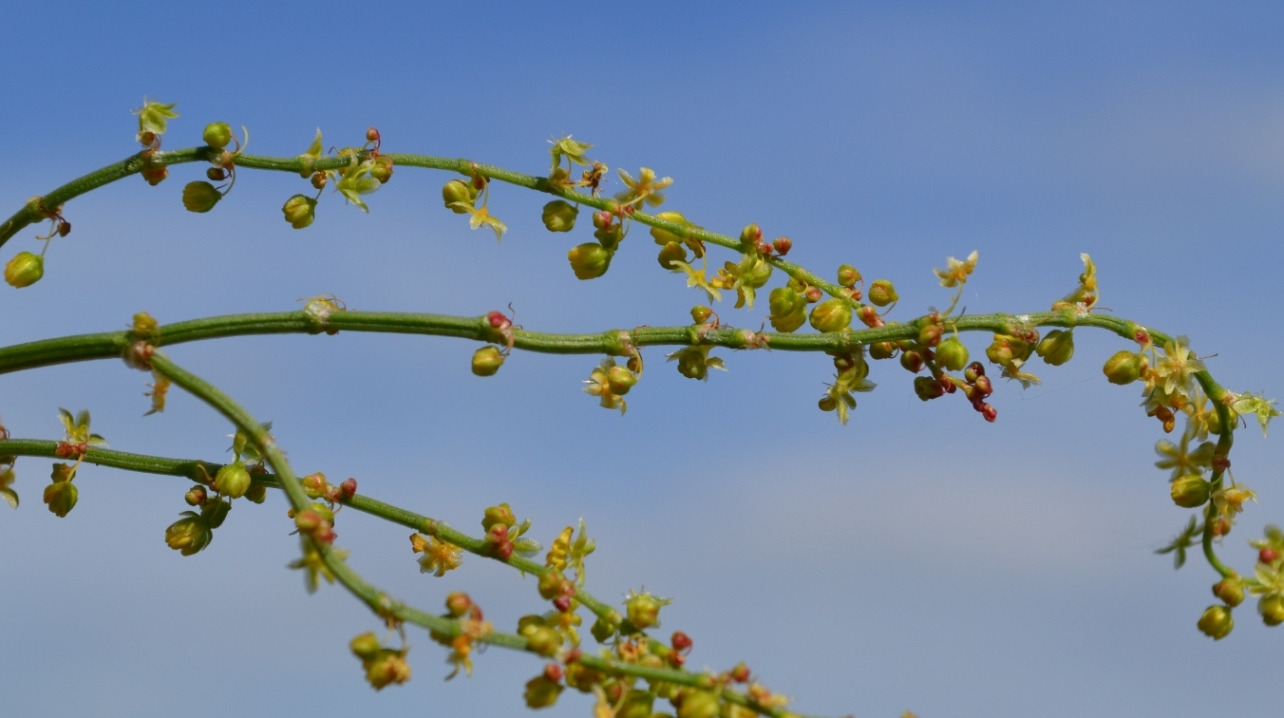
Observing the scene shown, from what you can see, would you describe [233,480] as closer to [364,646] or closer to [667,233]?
[364,646]

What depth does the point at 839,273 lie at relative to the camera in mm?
2143

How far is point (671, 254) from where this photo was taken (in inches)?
84.6

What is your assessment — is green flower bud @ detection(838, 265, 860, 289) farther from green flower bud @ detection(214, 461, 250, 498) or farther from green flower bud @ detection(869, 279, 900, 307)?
green flower bud @ detection(214, 461, 250, 498)

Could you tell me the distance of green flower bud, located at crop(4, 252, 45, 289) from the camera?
208 centimetres

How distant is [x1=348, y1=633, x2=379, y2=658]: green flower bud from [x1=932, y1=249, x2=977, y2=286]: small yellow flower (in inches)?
41.4

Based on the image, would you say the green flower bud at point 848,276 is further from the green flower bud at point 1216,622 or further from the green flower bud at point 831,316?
the green flower bud at point 1216,622

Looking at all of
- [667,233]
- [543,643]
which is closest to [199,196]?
[667,233]

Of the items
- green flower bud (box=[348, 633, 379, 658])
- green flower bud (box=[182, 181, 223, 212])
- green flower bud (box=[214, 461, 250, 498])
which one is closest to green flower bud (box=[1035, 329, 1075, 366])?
green flower bud (box=[348, 633, 379, 658])

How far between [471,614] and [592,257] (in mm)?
822

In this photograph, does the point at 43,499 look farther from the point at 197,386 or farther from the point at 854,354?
the point at 854,354

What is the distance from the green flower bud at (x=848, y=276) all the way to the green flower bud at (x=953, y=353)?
0.30 meters

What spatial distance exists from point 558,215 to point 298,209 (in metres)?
0.46

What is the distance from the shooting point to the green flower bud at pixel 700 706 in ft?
4.59

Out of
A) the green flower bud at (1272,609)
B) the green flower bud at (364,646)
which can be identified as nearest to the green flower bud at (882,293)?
the green flower bud at (1272,609)
